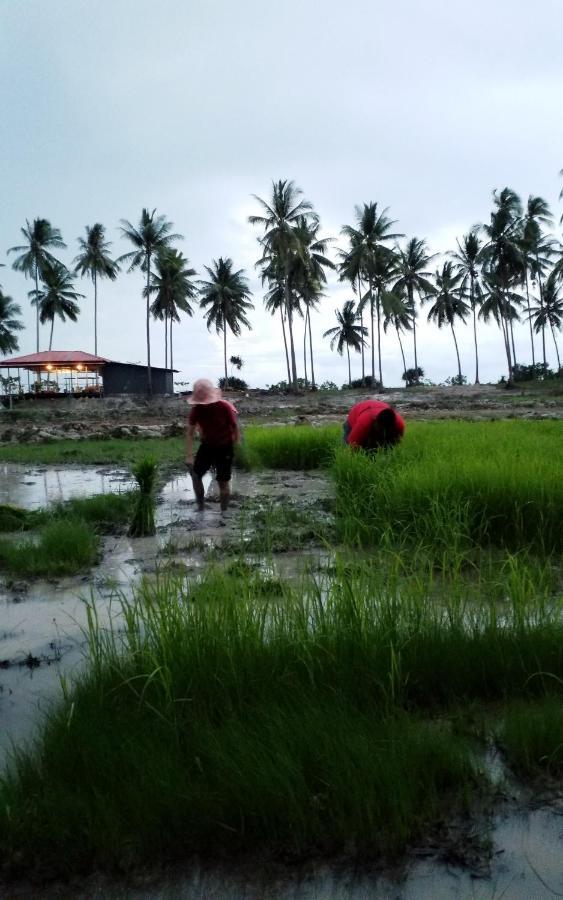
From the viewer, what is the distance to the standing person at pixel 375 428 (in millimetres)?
Answer: 6625

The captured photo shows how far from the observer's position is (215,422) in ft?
20.5

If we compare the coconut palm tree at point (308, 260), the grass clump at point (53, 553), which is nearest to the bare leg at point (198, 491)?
the grass clump at point (53, 553)

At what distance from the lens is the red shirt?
6238mm

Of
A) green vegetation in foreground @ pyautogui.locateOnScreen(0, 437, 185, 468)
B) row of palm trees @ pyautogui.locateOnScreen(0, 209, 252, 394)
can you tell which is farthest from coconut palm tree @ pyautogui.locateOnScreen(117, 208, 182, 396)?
green vegetation in foreground @ pyautogui.locateOnScreen(0, 437, 185, 468)

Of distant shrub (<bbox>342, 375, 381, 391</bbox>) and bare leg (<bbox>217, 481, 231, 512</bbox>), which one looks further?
distant shrub (<bbox>342, 375, 381, 391</bbox>)

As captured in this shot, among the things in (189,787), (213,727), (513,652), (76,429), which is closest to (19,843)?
(189,787)

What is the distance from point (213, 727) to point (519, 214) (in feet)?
110

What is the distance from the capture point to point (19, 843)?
1.53m

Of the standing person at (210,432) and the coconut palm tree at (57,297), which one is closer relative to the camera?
the standing person at (210,432)

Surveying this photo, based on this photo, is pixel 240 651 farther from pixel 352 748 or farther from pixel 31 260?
pixel 31 260

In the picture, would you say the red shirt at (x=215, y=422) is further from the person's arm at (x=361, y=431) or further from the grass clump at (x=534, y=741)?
the grass clump at (x=534, y=741)

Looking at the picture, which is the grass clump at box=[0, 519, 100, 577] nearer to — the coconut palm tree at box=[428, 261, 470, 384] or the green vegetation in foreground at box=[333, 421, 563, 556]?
the green vegetation in foreground at box=[333, 421, 563, 556]

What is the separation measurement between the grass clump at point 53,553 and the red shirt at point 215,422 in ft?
6.49

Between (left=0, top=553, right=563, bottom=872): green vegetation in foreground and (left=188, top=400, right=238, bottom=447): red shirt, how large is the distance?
363 cm
